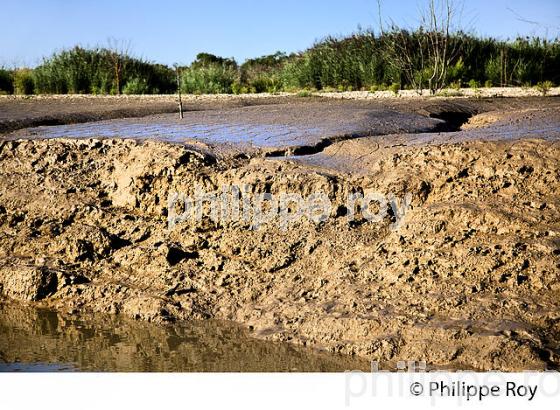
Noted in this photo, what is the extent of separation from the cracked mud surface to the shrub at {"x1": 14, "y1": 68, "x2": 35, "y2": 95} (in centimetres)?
1015

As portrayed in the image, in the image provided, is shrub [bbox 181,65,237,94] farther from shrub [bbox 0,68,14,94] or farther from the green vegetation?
shrub [bbox 0,68,14,94]

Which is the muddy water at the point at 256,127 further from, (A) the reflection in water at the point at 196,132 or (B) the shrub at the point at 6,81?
(B) the shrub at the point at 6,81

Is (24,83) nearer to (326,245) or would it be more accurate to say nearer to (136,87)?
(136,87)

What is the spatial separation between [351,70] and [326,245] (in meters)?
12.1

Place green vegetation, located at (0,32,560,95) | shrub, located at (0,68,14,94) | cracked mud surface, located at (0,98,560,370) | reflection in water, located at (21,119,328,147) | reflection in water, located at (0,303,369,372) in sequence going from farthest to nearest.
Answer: shrub, located at (0,68,14,94) < green vegetation, located at (0,32,560,95) < reflection in water, located at (21,119,328,147) < cracked mud surface, located at (0,98,560,370) < reflection in water, located at (0,303,369,372)

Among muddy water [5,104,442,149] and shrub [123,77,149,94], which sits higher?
shrub [123,77,149,94]

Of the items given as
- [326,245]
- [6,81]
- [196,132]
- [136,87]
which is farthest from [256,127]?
[6,81]

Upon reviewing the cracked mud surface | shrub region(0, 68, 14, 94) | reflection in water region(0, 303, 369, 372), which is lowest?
reflection in water region(0, 303, 369, 372)

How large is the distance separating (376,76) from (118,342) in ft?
42.0

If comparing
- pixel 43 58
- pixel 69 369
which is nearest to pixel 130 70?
pixel 43 58

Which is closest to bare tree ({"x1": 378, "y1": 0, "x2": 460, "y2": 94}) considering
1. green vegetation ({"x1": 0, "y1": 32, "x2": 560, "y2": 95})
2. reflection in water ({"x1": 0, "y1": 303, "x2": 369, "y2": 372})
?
green vegetation ({"x1": 0, "y1": 32, "x2": 560, "y2": 95})

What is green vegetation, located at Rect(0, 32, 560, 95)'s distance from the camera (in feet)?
54.4

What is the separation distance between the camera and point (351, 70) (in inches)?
674

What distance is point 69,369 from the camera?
4.45 metres
